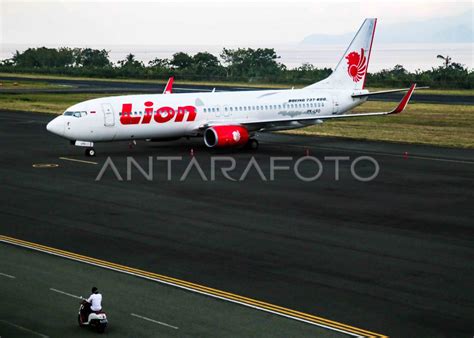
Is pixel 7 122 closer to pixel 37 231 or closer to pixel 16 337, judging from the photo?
pixel 37 231

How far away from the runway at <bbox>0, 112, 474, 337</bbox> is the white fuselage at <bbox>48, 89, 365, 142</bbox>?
6.67ft

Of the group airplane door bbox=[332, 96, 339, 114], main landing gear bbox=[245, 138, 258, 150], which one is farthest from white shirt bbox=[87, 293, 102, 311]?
airplane door bbox=[332, 96, 339, 114]

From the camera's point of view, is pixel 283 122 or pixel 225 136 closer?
pixel 225 136

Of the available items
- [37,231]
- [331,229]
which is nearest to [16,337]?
[37,231]

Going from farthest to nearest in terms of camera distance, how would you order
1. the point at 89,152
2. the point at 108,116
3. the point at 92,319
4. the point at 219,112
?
the point at 219,112, the point at 89,152, the point at 108,116, the point at 92,319

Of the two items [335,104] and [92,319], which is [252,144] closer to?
[335,104]

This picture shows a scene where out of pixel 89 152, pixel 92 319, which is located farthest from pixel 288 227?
pixel 89 152

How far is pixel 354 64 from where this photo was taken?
64.2 metres

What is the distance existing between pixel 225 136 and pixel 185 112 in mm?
3339

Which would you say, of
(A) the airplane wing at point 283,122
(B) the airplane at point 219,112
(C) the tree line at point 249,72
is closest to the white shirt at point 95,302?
(B) the airplane at point 219,112

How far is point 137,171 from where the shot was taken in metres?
47.8

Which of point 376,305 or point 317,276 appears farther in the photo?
point 317,276

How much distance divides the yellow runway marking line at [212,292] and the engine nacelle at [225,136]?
2489 centimetres

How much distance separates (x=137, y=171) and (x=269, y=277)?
23085 millimetres
